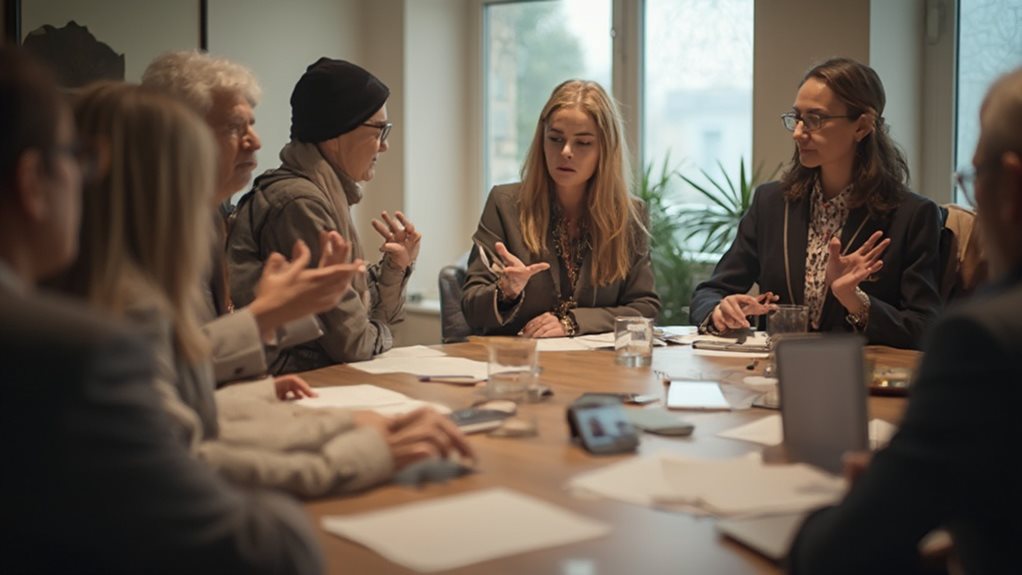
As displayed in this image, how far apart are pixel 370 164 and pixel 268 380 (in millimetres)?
1225

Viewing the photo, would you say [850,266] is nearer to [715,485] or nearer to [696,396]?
[696,396]

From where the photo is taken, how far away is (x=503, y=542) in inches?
52.9

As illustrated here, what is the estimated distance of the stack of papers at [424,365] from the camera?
2520 millimetres

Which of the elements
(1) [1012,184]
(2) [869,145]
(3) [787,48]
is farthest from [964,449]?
(3) [787,48]

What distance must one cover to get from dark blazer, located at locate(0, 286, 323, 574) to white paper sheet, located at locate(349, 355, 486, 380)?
1.44 m

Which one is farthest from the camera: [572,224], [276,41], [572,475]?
[276,41]

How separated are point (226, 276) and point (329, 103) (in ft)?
2.61

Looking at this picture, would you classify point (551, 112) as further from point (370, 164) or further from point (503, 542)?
point (503, 542)

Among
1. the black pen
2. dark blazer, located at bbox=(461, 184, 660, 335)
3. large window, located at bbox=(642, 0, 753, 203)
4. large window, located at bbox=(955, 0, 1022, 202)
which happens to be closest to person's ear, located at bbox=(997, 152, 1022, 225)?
the black pen

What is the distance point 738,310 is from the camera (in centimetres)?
305

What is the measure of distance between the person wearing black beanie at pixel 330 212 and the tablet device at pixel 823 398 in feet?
4.25

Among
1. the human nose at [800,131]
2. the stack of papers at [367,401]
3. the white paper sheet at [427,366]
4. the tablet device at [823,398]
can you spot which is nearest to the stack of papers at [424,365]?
the white paper sheet at [427,366]

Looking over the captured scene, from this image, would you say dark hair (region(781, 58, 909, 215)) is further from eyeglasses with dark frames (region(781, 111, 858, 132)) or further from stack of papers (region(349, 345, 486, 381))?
stack of papers (region(349, 345, 486, 381))

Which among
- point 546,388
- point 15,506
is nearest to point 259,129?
point 546,388
